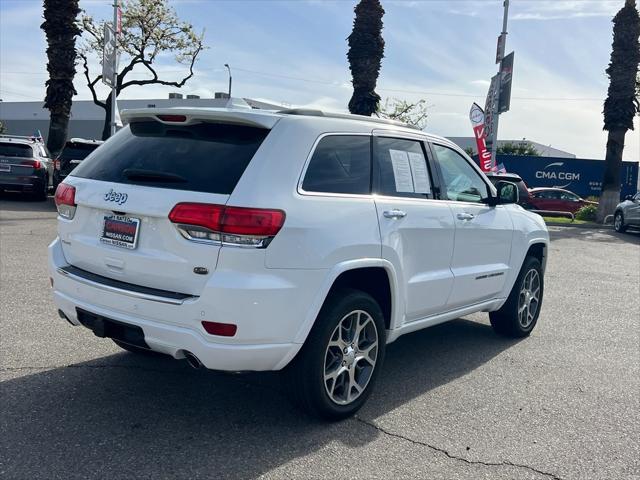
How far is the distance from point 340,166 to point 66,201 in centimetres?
178

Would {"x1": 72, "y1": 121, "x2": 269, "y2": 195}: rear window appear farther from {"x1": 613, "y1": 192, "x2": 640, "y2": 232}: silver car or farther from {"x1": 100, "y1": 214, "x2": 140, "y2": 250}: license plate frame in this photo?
{"x1": 613, "y1": 192, "x2": 640, "y2": 232}: silver car

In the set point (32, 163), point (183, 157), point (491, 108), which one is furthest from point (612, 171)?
point (183, 157)

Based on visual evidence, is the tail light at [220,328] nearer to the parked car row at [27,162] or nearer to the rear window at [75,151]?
the parked car row at [27,162]

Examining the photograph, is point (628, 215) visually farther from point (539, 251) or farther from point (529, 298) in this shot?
point (529, 298)

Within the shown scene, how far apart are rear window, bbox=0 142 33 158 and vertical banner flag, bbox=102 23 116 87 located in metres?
2.89

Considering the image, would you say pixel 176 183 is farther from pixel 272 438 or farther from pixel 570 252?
pixel 570 252

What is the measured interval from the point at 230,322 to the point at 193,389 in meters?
1.28

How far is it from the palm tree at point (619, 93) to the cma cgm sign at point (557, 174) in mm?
11928

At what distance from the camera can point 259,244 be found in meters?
3.41

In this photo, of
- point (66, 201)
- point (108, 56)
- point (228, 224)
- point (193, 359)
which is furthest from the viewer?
point (108, 56)

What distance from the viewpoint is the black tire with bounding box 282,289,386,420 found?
3.75m

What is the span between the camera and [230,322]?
338cm

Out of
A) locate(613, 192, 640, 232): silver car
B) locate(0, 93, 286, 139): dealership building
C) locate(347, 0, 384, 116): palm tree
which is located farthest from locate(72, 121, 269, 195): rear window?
locate(0, 93, 286, 139): dealership building

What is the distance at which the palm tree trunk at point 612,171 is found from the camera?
971 inches
